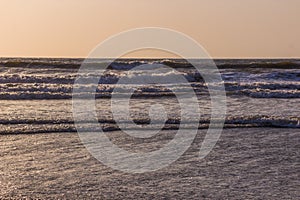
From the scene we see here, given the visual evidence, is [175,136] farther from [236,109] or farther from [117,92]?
[117,92]

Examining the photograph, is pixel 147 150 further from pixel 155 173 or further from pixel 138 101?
pixel 138 101

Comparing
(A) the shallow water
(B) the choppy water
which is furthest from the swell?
(A) the shallow water

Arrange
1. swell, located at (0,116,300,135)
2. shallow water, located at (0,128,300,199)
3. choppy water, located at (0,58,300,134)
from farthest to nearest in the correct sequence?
choppy water, located at (0,58,300,134)
swell, located at (0,116,300,135)
shallow water, located at (0,128,300,199)

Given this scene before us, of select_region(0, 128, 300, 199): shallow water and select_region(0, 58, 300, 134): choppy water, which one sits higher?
select_region(0, 128, 300, 199): shallow water

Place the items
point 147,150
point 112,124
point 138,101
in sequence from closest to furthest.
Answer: point 147,150
point 112,124
point 138,101

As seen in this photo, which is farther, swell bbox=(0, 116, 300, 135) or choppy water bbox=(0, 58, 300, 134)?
choppy water bbox=(0, 58, 300, 134)

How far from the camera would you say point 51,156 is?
251 inches

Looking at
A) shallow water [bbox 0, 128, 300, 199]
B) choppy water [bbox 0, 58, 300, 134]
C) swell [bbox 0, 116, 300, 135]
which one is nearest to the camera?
shallow water [bbox 0, 128, 300, 199]

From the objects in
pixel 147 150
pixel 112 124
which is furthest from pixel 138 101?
pixel 147 150

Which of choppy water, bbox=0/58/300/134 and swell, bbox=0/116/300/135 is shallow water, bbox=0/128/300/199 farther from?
choppy water, bbox=0/58/300/134

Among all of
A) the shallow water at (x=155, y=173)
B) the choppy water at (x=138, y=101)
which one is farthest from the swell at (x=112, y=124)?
the shallow water at (x=155, y=173)

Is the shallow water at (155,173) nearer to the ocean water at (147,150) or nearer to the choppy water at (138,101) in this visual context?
the ocean water at (147,150)

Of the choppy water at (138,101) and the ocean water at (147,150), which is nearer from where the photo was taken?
the ocean water at (147,150)

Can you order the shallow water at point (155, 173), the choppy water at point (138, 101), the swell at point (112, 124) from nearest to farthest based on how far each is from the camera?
the shallow water at point (155, 173) → the swell at point (112, 124) → the choppy water at point (138, 101)
